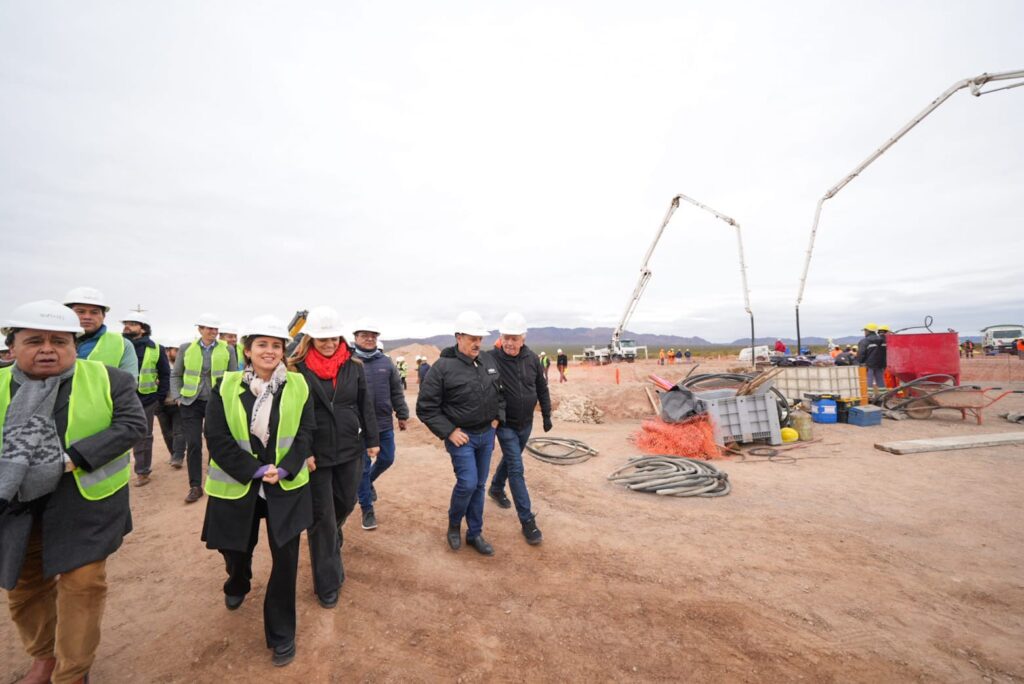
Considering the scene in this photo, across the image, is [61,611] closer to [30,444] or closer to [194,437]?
[30,444]

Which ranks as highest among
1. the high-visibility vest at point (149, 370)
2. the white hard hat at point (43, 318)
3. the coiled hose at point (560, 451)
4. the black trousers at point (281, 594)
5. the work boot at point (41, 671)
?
the white hard hat at point (43, 318)

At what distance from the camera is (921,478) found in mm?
6152

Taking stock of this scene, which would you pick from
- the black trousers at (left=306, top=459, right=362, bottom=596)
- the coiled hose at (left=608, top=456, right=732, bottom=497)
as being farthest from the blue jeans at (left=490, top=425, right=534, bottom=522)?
the coiled hose at (left=608, top=456, right=732, bottom=497)

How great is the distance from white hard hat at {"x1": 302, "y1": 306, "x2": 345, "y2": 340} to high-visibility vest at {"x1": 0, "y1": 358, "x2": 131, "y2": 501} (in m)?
1.17

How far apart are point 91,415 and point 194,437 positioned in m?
3.73

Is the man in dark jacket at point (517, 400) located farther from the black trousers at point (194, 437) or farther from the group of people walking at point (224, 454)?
the black trousers at point (194, 437)

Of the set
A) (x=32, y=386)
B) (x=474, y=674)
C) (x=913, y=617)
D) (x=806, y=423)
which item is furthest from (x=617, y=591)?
(x=806, y=423)

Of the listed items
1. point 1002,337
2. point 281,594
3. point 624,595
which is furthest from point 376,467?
point 1002,337

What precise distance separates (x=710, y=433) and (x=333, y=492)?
6.88 metres

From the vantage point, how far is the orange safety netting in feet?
25.4

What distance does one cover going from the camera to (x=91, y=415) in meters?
2.18

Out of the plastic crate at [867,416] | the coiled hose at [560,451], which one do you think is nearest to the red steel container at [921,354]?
the plastic crate at [867,416]

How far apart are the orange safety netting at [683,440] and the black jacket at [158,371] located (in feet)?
24.8

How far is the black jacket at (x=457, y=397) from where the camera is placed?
3924 millimetres
